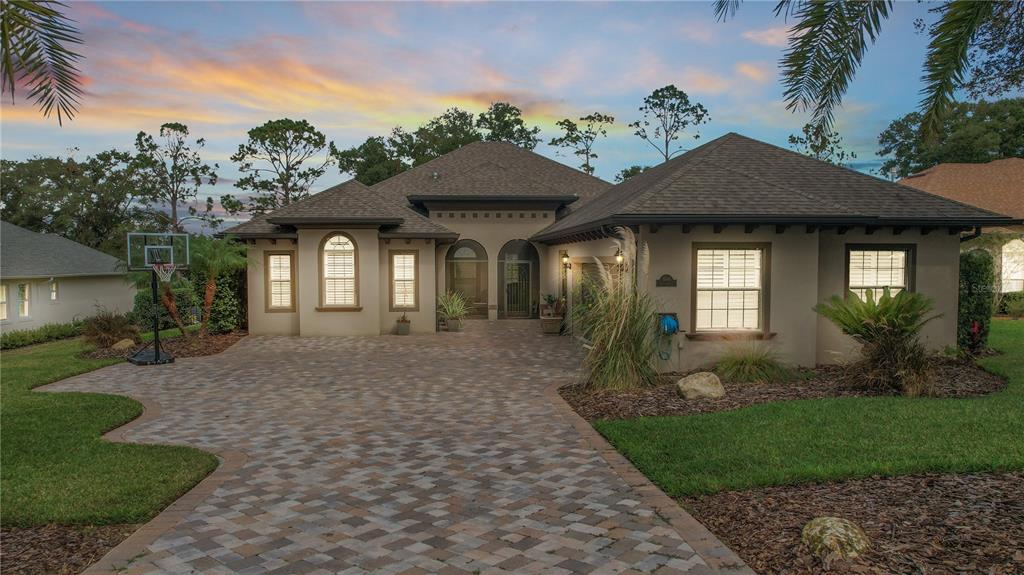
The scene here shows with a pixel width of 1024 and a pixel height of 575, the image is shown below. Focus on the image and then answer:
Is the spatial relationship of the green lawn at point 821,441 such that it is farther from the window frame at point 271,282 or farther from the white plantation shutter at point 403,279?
the window frame at point 271,282

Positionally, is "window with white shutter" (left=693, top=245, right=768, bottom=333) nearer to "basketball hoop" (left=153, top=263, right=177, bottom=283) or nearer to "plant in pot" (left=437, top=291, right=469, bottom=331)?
"plant in pot" (left=437, top=291, right=469, bottom=331)

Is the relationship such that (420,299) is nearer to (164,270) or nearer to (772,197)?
(164,270)

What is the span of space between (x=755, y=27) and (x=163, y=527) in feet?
19.9

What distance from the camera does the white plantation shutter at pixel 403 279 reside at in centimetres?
1820

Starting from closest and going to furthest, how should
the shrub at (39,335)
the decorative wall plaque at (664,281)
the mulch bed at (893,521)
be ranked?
1. the mulch bed at (893,521)
2. the decorative wall plaque at (664,281)
3. the shrub at (39,335)

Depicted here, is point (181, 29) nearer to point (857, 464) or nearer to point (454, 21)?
point (454, 21)

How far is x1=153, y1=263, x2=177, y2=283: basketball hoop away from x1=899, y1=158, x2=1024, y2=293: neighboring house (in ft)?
88.2

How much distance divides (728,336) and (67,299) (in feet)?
81.2

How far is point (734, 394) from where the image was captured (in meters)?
9.26

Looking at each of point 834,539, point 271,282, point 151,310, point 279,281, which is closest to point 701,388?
point 834,539

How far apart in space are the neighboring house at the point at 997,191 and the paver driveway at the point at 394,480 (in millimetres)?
22072

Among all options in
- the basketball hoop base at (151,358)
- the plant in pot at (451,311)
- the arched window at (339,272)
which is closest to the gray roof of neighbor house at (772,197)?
the plant in pot at (451,311)

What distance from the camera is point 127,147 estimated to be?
36844 mm

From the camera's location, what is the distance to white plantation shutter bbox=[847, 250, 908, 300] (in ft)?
41.1
